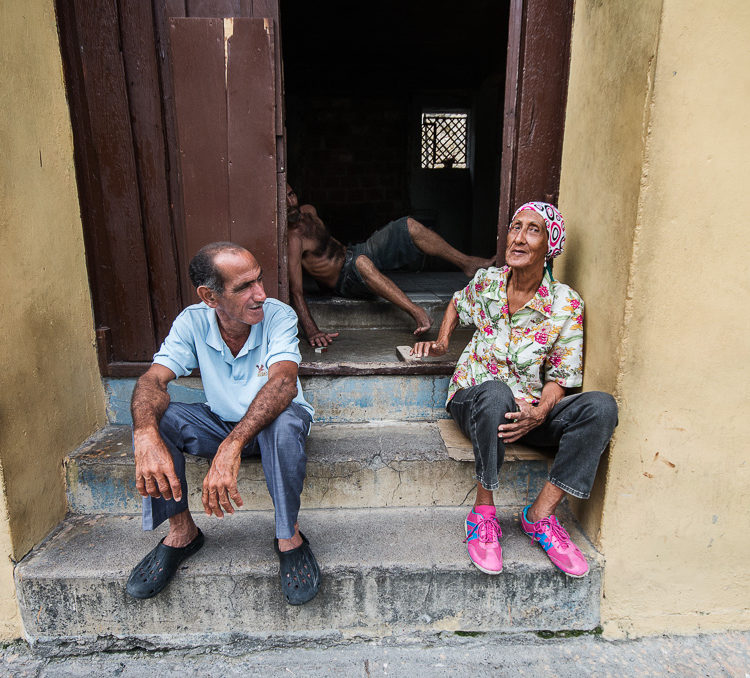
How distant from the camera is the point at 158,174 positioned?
2.46 metres

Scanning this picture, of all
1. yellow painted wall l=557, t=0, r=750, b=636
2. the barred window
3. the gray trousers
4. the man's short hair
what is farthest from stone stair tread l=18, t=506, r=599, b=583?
the barred window

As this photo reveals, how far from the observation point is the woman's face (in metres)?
2.09

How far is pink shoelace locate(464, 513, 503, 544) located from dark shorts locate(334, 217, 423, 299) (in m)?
2.11

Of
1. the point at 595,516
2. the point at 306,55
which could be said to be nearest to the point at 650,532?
the point at 595,516

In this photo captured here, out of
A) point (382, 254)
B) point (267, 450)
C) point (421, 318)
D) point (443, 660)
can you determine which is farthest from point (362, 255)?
point (443, 660)

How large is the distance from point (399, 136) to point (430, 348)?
20.3ft

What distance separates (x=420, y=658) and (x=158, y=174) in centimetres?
243

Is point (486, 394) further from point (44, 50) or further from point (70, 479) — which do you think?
point (44, 50)

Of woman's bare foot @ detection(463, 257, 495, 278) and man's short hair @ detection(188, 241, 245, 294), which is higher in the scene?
man's short hair @ detection(188, 241, 245, 294)

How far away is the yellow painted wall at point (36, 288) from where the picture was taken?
1916mm

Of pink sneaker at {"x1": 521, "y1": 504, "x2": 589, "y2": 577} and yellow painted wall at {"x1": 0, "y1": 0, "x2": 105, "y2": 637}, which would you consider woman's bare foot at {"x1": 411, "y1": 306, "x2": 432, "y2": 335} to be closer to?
pink sneaker at {"x1": 521, "y1": 504, "x2": 589, "y2": 577}

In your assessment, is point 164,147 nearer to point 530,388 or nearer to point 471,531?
point 530,388

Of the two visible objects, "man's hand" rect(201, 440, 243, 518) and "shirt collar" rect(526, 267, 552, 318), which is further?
"shirt collar" rect(526, 267, 552, 318)

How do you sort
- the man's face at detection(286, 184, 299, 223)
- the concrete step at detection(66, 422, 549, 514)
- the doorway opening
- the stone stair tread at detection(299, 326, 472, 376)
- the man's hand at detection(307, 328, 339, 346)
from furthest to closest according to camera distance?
the doorway opening < the man's face at detection(286, 184, 299, 223) < the man's hand at detection(307, 328, 339, 346) < the stone stair tread at detection(299, 326, 472, 376) < the concrete step at detection(66, 422, 549, 514)
